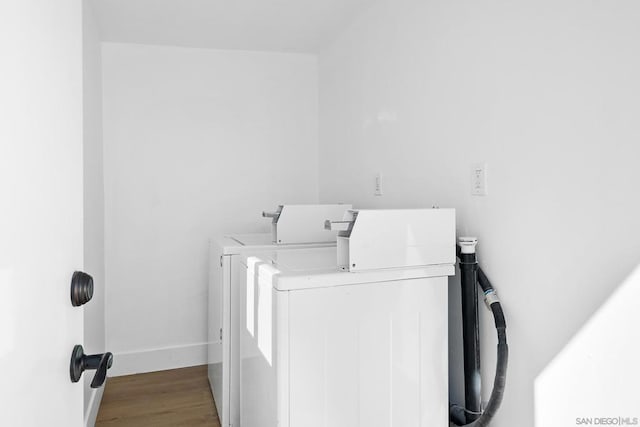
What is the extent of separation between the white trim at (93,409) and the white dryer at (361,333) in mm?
973

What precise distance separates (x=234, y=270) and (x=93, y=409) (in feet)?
3.24

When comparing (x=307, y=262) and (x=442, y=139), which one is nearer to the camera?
(x=307, y=262)

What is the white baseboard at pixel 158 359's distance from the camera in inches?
116

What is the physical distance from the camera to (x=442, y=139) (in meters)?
1.83

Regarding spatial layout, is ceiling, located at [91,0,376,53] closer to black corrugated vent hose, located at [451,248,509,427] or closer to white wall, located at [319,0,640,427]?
white wall, located at [319,0,640,427]

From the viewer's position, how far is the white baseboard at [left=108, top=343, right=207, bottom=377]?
296 centimetres

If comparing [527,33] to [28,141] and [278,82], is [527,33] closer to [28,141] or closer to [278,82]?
[28,141]

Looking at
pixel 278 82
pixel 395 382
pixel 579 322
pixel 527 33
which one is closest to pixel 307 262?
pixel 395 382

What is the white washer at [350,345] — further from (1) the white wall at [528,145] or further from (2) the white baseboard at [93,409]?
(2) the white baseboard at [93,409]

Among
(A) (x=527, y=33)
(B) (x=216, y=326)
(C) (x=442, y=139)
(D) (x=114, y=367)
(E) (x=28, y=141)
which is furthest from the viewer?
(D) (x=114, y=367)

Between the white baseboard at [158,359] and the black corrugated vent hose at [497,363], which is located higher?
the black corrugated vent hose at [497,363]

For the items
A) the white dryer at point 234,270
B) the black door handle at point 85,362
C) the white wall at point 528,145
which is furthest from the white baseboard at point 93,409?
the white wall at point 528,145

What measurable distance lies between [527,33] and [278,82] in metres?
2.11

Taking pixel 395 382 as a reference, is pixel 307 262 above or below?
above
